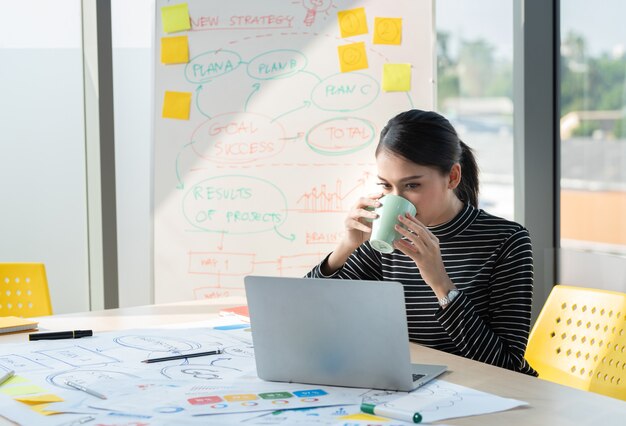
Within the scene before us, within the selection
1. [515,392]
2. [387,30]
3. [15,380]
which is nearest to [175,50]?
[387,30]

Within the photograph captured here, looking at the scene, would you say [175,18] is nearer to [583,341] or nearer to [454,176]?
[454,176]

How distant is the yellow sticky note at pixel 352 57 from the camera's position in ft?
9.46

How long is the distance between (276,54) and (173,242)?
850mm

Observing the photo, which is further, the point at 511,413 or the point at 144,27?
the point at 144,27

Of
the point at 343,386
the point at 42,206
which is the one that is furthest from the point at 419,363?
the point at 42,206

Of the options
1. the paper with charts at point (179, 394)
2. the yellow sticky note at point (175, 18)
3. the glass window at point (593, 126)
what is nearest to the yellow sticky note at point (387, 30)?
the glass window at point (593, 126)

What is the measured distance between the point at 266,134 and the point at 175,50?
1.62 feet

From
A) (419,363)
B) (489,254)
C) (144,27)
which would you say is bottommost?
(419,363)

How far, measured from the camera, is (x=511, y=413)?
43.8 inches

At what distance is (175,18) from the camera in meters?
2.96

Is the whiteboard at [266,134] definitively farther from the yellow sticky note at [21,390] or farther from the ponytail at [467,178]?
the yellow sticky note at [21,390]

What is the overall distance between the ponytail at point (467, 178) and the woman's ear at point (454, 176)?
0.10 metres

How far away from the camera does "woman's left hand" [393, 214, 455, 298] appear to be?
5.05ft

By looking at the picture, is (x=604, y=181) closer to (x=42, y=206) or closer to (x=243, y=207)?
(x=243, y=207)
